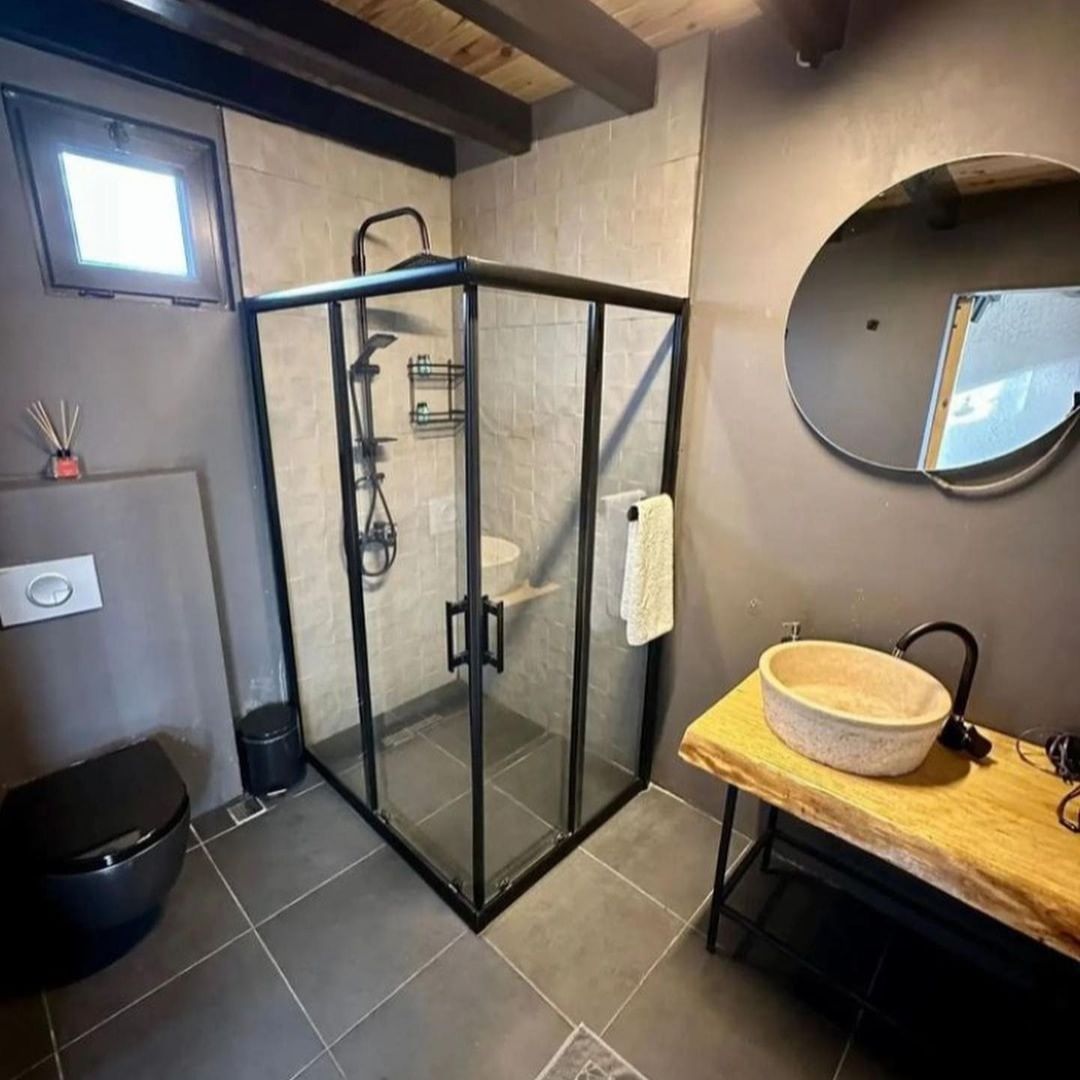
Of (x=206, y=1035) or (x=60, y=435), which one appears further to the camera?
(x=60, y=435)

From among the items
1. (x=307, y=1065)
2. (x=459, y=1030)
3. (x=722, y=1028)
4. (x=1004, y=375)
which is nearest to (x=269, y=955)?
(x=307, y=1065)

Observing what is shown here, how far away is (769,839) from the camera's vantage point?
186 cm

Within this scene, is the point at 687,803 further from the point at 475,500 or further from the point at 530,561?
the point at 475,500

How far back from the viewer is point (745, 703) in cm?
157

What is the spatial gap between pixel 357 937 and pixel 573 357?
1.90 m

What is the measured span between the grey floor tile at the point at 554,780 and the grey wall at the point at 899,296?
1511 mm

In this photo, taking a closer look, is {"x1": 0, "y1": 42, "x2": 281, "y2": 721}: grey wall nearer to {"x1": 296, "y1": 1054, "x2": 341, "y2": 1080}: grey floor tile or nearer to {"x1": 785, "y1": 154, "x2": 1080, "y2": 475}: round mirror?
{"x1": 296, "y1": 1054, "x2": 341, "y2": 1080}: grey floor tile

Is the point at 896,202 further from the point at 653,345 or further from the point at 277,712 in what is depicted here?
the point at 277,712

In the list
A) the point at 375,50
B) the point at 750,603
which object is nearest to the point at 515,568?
the point at 750,603

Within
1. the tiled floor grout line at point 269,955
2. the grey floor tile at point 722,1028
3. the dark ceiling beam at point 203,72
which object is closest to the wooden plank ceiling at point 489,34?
the dark ceiling beam at point 203,72

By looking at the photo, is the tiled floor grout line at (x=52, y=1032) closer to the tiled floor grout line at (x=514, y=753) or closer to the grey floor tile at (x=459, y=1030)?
the grey floor tile at (x=459, y=1030)

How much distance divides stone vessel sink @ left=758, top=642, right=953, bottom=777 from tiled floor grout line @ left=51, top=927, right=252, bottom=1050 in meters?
1.66

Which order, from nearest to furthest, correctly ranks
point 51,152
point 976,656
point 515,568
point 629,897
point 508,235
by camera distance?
point 976,656, point 51,152, point 629,897, point 515,568, point 508,235

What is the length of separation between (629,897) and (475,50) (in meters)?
Result: 2.68
